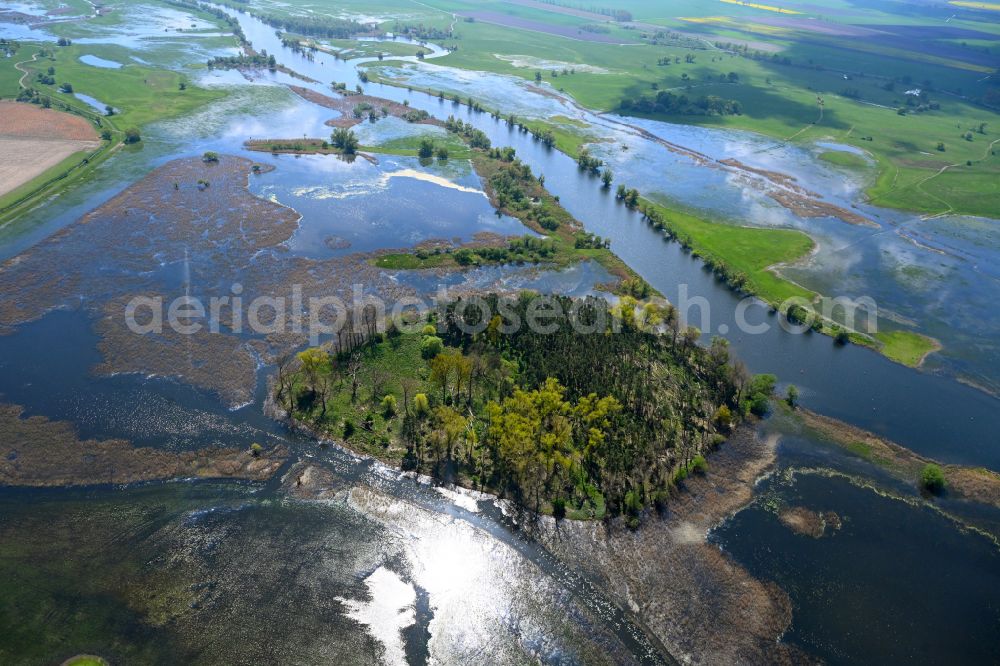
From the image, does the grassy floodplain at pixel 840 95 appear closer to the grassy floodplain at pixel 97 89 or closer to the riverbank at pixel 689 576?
the grassy floodplain at pixel 97 89

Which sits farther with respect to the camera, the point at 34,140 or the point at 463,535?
the point at 34,140

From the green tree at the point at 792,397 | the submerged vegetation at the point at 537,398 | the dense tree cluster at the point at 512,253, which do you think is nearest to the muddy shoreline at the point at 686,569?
the submerged vegetation at the point at 537,398

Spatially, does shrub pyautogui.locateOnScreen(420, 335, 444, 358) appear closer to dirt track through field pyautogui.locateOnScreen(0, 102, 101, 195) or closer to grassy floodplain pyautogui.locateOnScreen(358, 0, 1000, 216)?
dirt track through field pyautogui.locateOnScreen(0, 102, 101, 195)

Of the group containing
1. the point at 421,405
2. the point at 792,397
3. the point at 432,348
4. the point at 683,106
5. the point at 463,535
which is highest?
the point at 683,106

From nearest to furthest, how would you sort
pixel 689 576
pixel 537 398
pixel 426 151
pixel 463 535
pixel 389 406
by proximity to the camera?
pixel 689 576
pixel 463 535
pixel 537 398
pixel 389 406
pixel 426 151

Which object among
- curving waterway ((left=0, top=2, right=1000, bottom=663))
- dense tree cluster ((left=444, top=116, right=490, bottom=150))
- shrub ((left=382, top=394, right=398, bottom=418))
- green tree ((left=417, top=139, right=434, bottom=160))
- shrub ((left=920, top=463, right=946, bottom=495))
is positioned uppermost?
dense tree cluster ((left=444, top=116, right=490, bottom=150))

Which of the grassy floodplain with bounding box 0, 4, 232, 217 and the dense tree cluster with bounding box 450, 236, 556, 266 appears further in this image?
the grassy floodplain with bounding box 0, 4, 232, 217

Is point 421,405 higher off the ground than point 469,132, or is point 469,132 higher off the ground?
point 469,132

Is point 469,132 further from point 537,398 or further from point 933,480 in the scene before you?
point 933,480

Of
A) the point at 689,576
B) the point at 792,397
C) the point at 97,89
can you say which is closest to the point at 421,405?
the point at 689,576

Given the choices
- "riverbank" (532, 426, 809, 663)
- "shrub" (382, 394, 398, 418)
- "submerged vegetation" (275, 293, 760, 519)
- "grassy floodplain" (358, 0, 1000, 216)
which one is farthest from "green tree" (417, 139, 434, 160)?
"riverbank" (532, 426, 809, 663)
